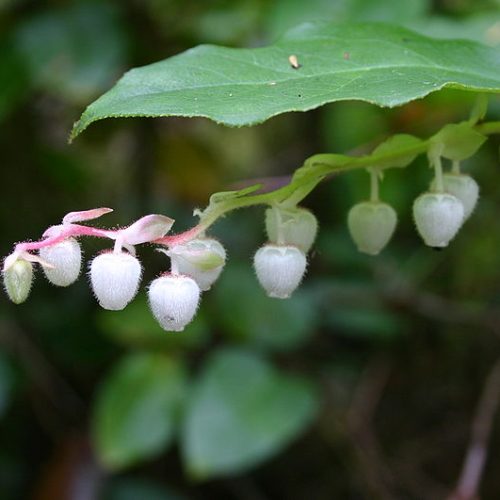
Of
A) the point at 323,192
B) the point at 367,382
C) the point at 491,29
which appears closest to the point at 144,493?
the point at 367,382

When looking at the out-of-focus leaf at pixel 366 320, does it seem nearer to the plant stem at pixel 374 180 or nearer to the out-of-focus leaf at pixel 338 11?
the out-of-focus leaf at pixel 338 11

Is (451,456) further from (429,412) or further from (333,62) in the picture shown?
(333,62)

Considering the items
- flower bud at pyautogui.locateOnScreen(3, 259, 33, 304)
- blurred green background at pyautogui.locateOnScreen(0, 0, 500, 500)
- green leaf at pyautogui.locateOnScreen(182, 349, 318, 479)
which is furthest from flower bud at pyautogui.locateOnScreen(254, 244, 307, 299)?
green leaf at pyautogui.locateOnScreen(182, 349, 318, 479)

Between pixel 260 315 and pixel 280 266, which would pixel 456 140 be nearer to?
pixel 280 266

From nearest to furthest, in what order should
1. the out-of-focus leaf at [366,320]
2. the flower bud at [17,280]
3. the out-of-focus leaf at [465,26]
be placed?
1. the flower bud at [17,280]
2. the out-of-focus leaf at [465,26]
3. the out-of-focus leaf at [366,320]

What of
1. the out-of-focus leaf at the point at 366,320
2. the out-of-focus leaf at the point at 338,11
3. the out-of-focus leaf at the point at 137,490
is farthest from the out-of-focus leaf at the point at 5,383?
the out-of-focus leaf at the point at 338,11

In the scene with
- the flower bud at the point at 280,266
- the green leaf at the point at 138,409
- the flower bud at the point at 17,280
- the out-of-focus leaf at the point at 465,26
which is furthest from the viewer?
the green leaf at the point at 138,409

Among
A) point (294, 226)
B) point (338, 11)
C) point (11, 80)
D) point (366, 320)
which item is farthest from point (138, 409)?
point (294, 226)

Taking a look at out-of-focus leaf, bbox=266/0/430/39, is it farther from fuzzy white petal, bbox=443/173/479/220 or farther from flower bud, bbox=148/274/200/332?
flower bud, bbox=148/274/200/332
